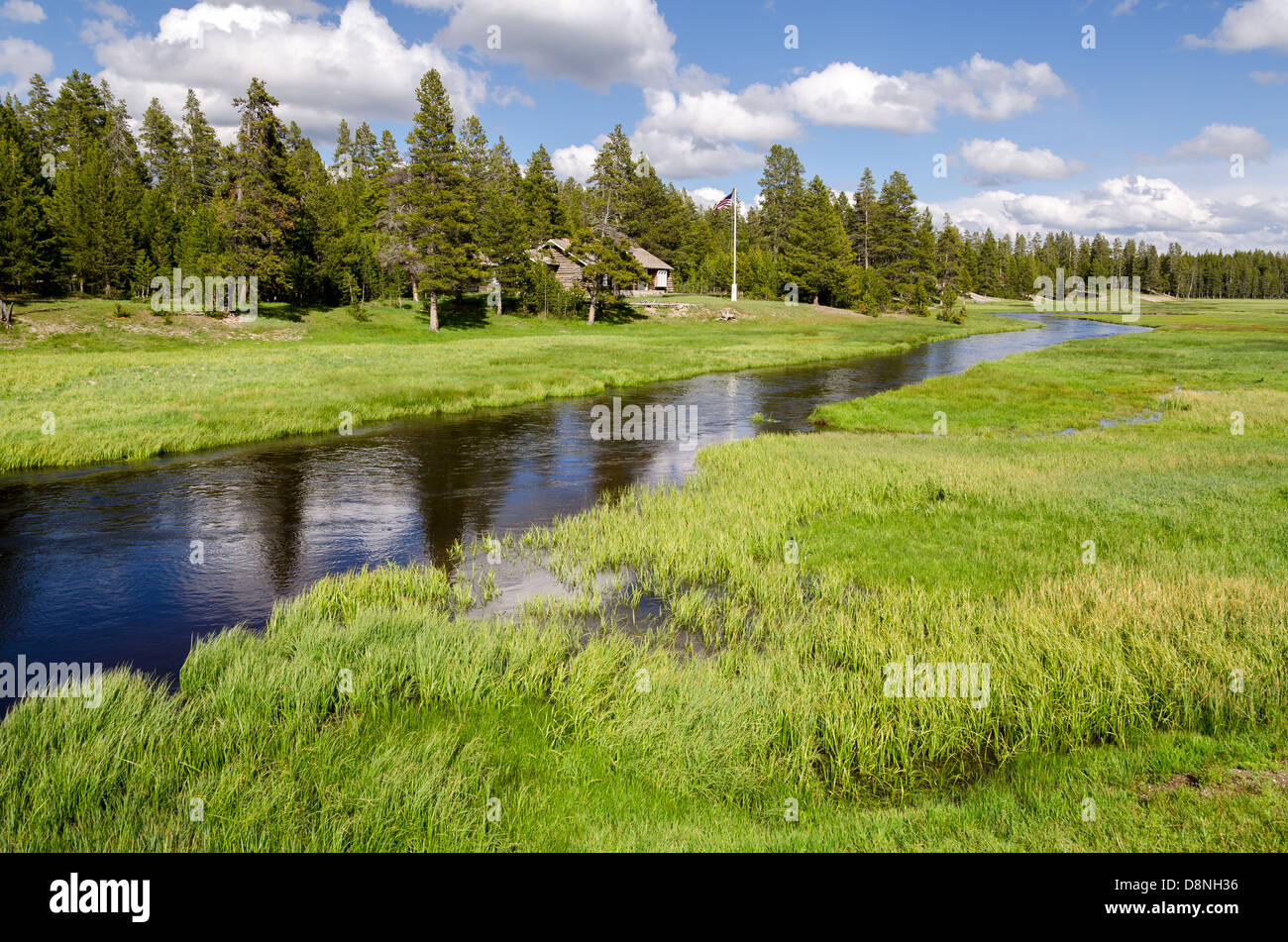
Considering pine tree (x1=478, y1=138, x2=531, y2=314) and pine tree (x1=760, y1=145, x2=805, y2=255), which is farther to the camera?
pine tree (x1=760, y1=145, x2=805, y2=255)

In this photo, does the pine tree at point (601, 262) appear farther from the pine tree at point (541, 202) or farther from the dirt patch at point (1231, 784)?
the dirt patch at point (1231, 784)

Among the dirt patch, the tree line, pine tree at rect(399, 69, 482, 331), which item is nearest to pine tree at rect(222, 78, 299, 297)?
the tree line

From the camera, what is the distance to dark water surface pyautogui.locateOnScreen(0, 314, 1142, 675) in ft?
38.9

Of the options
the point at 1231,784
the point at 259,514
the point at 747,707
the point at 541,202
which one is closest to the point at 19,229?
the point at 259,514

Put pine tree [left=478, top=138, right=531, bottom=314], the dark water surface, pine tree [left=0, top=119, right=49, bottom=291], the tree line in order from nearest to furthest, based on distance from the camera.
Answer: the dark water surface
pine tree [left=0, top=119, right=49, bottom=291]
the tree line
pine tree [left=478, top=138, right=531, bottom=314]

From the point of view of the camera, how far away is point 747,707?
838 cm

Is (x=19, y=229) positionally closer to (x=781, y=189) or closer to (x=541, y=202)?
(x=541, y=202)

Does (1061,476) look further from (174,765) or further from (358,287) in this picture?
(358,287)

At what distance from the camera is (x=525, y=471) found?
904 inches

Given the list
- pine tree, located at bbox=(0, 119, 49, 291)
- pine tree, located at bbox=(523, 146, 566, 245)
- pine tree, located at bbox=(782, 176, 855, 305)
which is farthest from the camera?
pine tree, located at bbox=(782, 176, 855, 305)

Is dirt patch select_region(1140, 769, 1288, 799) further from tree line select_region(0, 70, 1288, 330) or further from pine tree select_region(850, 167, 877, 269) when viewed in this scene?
pine tree select_region(850, 167, 877, 269)

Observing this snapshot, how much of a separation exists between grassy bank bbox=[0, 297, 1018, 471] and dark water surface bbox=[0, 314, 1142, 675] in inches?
79.5

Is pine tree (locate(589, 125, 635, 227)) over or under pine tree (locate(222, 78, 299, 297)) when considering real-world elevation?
over

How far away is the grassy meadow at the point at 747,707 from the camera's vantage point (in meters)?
6.30
